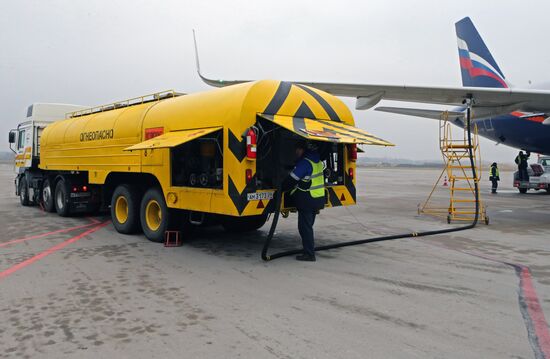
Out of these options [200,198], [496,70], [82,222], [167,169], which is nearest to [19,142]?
[82,222]

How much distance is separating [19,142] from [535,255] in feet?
51.5

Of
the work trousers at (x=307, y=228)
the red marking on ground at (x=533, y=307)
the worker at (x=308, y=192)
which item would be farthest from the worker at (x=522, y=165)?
the work trousers at (x=307, y=228)

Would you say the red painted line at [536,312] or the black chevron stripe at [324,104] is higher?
the black chevron stripe at [324,104]

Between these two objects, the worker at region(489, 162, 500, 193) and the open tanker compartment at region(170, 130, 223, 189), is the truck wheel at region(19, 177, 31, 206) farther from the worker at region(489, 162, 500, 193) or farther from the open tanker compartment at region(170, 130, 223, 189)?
the worker at region(489, 162, 500, 193)

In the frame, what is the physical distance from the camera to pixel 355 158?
798cm

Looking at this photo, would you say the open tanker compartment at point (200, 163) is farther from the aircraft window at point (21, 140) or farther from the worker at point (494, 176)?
the worker at point (494, 176)

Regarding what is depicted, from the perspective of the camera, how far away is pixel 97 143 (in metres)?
9.74

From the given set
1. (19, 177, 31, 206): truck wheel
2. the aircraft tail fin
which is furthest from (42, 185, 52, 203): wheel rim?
the aircraft tail fin

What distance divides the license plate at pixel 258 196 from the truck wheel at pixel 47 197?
8655 millimetres

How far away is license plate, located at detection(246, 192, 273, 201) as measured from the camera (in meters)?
6.42

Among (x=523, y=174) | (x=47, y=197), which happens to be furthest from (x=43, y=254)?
(x=523, y=174)

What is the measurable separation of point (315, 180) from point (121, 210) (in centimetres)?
482

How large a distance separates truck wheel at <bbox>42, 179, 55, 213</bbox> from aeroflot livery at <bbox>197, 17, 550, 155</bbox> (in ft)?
19.0

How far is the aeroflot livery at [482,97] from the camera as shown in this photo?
42.3ft
